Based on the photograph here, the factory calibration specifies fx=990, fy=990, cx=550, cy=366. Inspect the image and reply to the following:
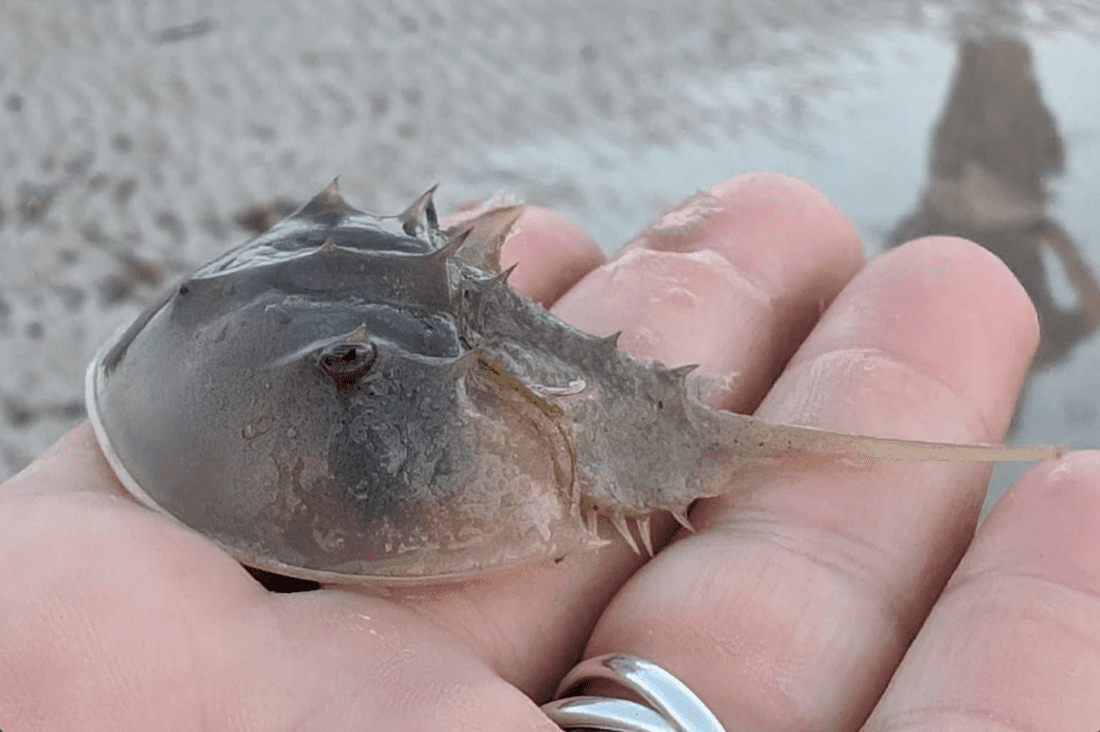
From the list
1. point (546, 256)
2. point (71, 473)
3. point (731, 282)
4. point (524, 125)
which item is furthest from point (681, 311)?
point (524, 125)

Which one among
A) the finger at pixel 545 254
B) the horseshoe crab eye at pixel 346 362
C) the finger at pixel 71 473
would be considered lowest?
the finger at pixel 545 254

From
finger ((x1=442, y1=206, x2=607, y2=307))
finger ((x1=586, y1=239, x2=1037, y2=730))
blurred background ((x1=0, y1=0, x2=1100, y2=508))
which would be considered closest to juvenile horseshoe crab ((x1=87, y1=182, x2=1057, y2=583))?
finger ((x1=586, y1=239, x2=1037, y2=730))

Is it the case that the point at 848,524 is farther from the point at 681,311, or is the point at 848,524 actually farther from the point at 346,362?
the point at 346,362

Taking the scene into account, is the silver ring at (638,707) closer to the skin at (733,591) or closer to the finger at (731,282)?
the skin at (733,591)

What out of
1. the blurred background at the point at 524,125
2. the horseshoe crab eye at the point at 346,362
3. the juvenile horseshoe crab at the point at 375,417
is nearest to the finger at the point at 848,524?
the juvenile horseshoe crab at the point at 375,417

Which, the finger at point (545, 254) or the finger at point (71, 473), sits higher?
the finger at point (71, 473)

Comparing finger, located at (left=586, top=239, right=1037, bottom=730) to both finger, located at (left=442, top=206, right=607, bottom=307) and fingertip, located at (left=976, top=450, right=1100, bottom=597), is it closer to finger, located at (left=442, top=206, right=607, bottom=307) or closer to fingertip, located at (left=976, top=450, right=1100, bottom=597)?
fingertip, located at (left=976, top=450, right=1100, bottom=597)
